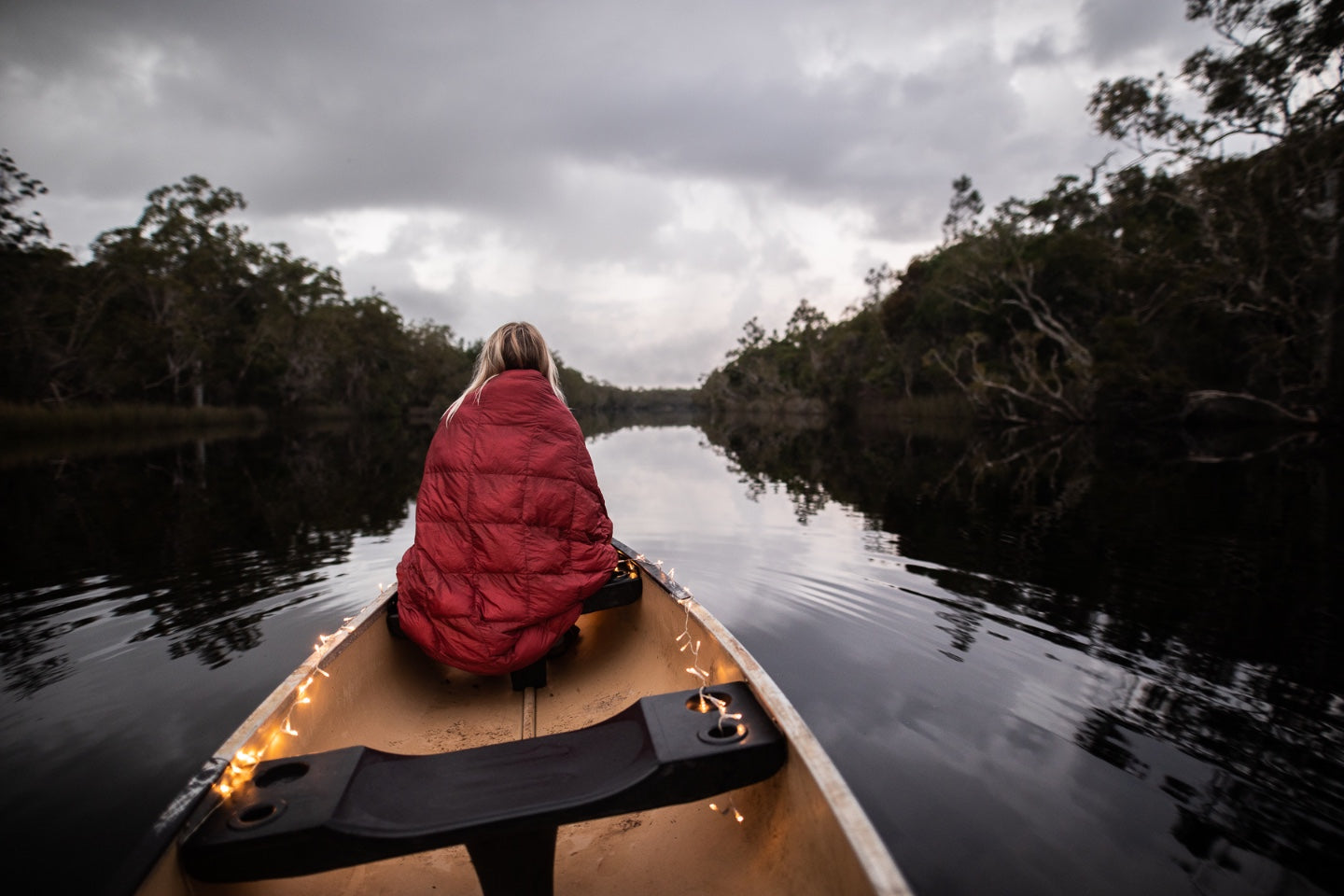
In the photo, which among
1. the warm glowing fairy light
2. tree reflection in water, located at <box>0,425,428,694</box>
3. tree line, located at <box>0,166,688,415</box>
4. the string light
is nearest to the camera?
the warm glowing fairy light

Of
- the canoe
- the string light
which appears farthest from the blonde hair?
the canoe

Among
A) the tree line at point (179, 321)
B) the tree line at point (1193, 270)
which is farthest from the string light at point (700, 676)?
the tree line at point (179, 321)

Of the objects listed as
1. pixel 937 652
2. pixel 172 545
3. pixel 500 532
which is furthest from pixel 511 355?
pixel 172 545

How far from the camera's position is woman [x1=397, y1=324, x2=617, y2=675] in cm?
250

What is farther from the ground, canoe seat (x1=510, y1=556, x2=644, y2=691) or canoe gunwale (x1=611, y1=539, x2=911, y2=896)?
canoe gunwale (x1=611, y1=539, x2=911, y2=896)

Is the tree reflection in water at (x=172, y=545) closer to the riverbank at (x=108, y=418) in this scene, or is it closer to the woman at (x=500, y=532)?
the woman at (x=500, y=532)

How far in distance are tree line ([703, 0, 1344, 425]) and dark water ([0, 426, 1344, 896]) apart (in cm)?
1196

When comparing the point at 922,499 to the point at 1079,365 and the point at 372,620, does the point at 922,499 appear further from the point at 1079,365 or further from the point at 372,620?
the point at 1079,365

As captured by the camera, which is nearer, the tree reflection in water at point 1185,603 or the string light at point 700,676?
the string light at point 700,676

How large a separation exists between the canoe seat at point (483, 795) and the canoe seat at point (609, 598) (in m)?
1.21

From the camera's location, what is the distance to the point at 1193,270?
20938 millimetres

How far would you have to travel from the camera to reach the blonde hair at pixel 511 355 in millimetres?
2838

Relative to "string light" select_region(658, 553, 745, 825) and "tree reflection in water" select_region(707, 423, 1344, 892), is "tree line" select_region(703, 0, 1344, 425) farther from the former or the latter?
"string light" select_region(658, 553, 745, 825)

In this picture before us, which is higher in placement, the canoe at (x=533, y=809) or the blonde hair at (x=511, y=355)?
the blonde hair at (x=511, y=355)
